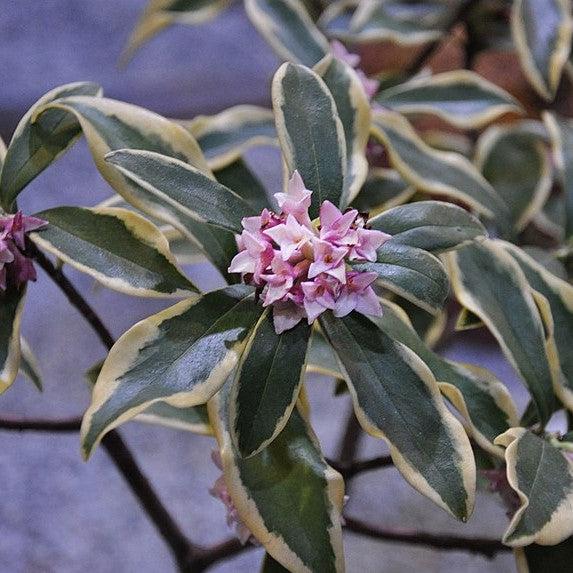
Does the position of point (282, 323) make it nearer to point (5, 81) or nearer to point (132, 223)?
point (132, 223)

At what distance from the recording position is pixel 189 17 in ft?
3.37

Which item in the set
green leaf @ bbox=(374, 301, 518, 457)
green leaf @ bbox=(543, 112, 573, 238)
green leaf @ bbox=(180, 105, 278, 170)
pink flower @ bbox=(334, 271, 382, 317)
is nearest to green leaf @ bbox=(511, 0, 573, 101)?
green leaf @ bbox=(543, 112, 573, 238)

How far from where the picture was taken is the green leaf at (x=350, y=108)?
22.4 inches

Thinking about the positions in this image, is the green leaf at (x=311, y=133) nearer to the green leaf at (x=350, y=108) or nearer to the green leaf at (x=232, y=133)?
the green leaf at (x=350, y=108)

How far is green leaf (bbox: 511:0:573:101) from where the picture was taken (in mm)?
894

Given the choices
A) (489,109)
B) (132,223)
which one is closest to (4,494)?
(132,223)

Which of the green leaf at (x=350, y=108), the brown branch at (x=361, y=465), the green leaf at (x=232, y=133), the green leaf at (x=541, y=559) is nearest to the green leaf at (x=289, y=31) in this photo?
the green leaf at (x=232, y=133)

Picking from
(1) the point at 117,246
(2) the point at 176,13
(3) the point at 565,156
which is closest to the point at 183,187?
(1) the point at 117,246

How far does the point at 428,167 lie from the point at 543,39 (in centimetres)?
31

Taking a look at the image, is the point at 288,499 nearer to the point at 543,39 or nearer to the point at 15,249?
the point at 15,249

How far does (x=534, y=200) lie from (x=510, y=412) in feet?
1.39

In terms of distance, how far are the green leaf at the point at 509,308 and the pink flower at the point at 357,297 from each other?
14 cm

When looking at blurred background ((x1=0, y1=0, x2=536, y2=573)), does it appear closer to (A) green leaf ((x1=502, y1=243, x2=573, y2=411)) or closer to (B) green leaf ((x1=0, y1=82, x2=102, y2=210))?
(B) green leaf ((x1=0, y1=82, x2=102, y2=210))

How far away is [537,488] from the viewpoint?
0.47 meters
